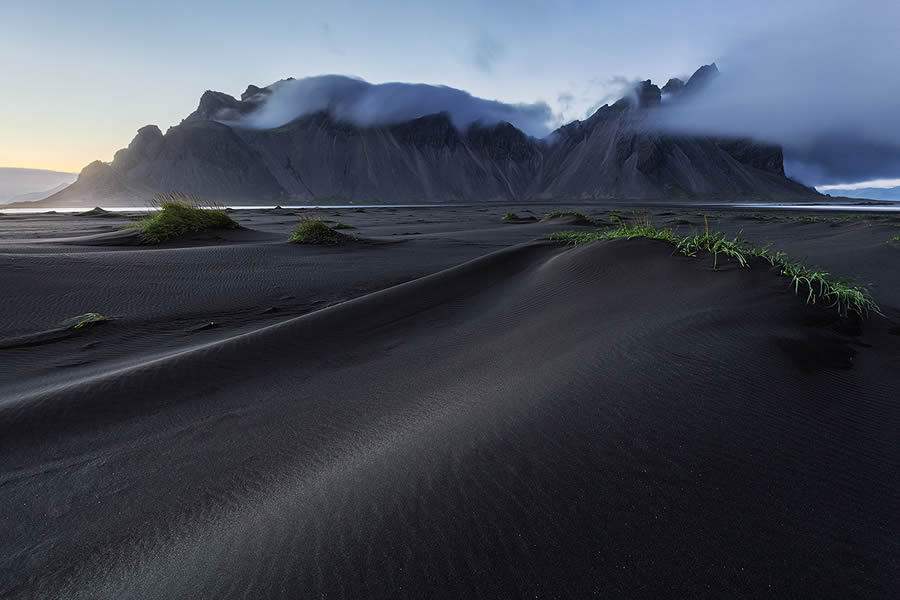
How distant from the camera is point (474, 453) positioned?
4.81 ft

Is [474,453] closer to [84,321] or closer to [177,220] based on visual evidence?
[84,321]

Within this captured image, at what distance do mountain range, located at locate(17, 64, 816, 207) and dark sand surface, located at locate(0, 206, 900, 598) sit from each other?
423ft

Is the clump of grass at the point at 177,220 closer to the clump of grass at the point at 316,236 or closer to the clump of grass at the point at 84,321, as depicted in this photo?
the clump of grass at the point at 316,236

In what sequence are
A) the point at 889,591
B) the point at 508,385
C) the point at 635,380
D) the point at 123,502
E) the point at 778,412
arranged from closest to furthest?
the point at 889,591, the point at 123,502, the point at 778,412, the point at 635,380, the point at 508,385

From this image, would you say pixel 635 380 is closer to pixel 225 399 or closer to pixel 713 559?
pixel 713 559

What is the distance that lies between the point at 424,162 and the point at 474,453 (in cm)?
16180

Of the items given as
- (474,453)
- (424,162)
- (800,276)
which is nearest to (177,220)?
(474,453)

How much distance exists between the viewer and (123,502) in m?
1.42

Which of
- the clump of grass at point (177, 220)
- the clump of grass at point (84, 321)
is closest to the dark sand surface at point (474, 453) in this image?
the clump of grass at point (84, 321)

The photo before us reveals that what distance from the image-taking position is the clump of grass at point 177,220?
809 cm

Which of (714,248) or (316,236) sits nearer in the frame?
(714,248)

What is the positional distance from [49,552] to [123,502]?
23 cm

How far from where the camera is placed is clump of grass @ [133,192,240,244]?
8.09m

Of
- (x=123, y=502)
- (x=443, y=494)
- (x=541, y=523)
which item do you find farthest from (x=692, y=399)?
(x=123, y=502)
